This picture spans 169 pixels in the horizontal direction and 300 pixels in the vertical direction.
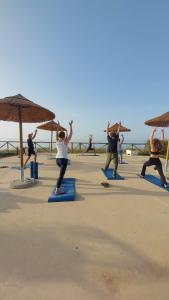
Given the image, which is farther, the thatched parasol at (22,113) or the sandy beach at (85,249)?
the thatched parasol at (22,113)

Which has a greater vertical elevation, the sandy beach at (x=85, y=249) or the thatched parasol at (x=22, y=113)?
the thatched parasol at (x=22, y=113)

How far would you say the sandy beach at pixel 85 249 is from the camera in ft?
7.51

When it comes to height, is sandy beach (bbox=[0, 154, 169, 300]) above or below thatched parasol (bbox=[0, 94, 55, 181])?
below

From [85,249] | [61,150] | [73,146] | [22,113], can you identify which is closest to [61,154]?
[61,150]

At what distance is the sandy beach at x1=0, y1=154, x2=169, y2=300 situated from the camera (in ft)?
7.51

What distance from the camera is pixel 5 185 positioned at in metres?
6.84

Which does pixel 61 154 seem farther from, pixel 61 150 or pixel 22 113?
pixel 22 113

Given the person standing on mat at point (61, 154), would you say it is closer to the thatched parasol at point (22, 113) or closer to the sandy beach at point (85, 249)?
the sandy beach at point (85, 249)

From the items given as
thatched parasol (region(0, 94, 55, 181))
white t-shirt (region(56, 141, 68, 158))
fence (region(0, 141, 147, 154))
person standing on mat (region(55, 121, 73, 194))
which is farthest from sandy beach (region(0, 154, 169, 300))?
fence (region(0, 141, 147, 154))

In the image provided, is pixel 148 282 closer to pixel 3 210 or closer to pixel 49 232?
pixel 49 232

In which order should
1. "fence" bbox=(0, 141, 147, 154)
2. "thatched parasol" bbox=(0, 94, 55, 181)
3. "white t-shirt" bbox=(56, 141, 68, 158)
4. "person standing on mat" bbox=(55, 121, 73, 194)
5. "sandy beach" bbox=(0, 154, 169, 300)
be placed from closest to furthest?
"sandy beach" bbox=(0, 154, 169, 300), "person standing on mat" bbox=(55, 121, 73, 194), "white t-shirt" bbox=(56, 141, 68, 158), "thatched parasol" bbox=(0, 94, 55, 181), "fence" bbox=(0, 141, 147, 154)

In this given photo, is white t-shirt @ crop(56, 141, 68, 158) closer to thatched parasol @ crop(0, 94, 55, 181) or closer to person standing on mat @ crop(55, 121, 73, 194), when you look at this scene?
person standing on mat @ crop(55, 121, 73, 194)

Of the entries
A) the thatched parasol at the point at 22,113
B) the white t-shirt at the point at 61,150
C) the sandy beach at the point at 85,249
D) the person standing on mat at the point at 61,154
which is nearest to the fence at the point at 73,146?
the thatched parasol at the point at 22,113

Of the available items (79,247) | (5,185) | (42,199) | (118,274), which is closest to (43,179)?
(5,185)
